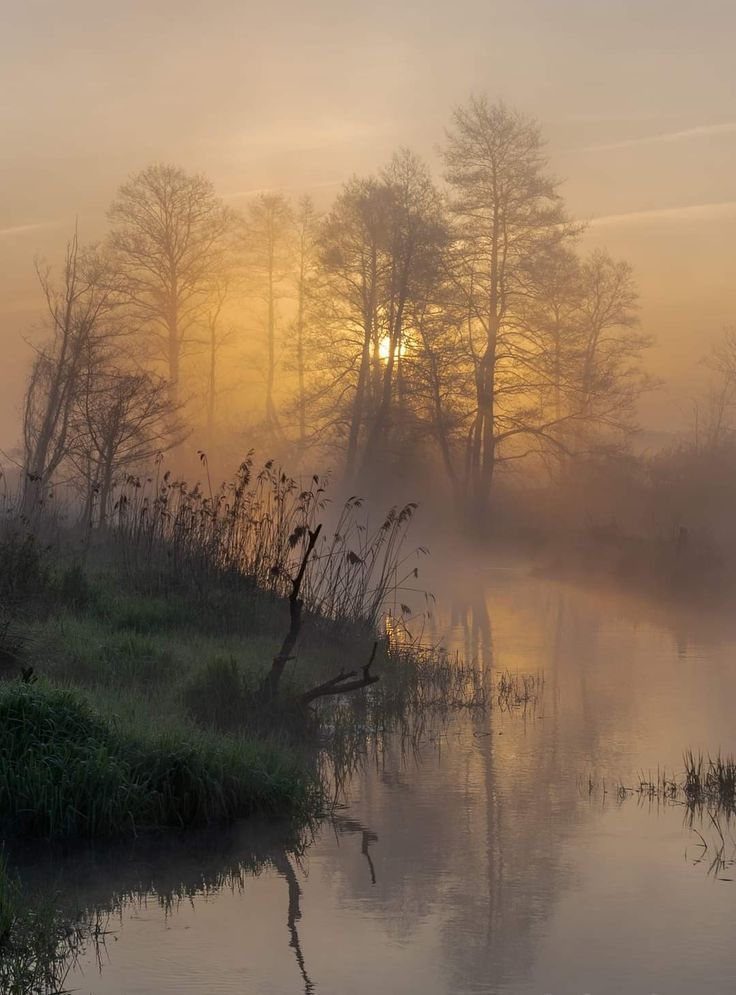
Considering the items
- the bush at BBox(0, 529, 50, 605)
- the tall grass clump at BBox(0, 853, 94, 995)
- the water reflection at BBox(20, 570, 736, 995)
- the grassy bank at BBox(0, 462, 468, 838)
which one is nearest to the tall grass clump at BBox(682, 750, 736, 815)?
the water reflection at BBox(20, 570, 736, 995)

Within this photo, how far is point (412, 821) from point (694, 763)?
7.37 ft

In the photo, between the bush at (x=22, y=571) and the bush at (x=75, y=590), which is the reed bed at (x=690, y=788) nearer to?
the bush at (x=75, y=590)

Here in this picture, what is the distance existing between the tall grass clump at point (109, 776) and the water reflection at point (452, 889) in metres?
0.22

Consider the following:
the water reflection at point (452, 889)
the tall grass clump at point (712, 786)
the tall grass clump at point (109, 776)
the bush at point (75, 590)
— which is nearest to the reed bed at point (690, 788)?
the tall grass clump at point (712, 786)

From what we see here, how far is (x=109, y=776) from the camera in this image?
6711 mm

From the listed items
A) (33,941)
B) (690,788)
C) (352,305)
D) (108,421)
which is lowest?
(33,941)

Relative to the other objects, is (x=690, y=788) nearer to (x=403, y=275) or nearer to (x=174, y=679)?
(x=174, y=679)

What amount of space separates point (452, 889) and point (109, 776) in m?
1.89

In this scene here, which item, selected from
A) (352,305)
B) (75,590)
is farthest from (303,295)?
(75,590)

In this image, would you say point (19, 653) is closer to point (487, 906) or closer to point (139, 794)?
point (139, 794)

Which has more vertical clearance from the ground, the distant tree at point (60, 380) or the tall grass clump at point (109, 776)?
the distant tree at point (60, 380)

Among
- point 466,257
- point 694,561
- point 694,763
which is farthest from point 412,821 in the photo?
point 466,257

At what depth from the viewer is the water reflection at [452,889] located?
16.7ft

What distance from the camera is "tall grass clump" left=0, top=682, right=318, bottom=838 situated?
661cm
